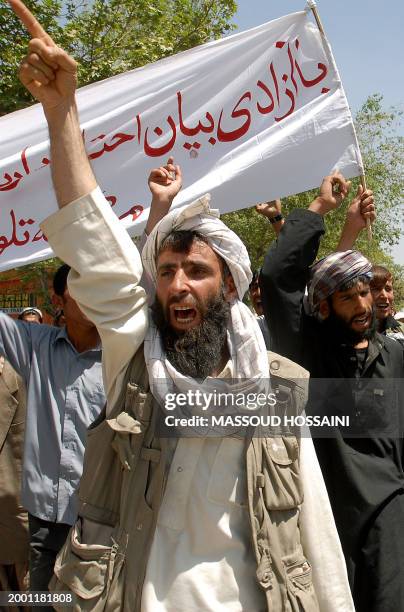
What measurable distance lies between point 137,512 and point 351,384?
1291mm

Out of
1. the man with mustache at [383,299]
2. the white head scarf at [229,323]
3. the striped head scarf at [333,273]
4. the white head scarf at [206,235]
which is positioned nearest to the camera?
the white head scarf at [229,323]

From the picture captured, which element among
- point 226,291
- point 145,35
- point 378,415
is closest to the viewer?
point 226,291

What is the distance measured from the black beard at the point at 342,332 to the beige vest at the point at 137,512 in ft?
3.45

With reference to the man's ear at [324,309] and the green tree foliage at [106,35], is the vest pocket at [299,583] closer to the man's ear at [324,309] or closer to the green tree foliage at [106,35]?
the man's ear at [324,309]

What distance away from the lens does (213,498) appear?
1.87 meters

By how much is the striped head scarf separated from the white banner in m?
0.79

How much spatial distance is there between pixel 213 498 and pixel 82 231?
30.3 inches

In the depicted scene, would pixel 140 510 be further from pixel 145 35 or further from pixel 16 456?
pixel 145 35

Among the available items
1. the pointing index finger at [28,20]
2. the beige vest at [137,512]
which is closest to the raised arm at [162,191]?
the beige vest at [137,512]

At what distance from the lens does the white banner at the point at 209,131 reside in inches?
147

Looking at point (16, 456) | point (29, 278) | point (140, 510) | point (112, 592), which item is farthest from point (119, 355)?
point (29, 278)

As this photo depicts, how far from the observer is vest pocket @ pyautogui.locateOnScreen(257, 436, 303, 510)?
186 cm

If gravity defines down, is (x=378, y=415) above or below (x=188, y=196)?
below

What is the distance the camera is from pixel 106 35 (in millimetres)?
10281
